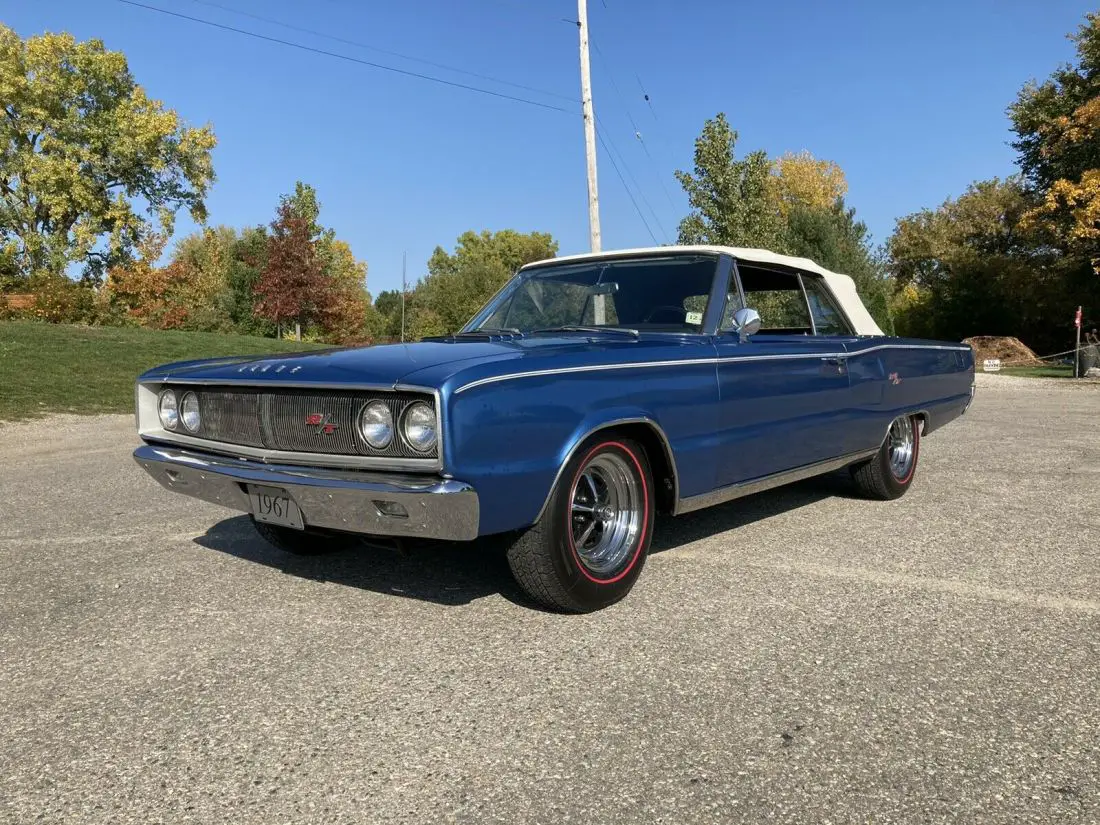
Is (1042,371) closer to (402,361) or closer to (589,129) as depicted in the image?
(589,129)

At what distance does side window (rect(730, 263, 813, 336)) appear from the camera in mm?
5078

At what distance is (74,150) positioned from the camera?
119 feet

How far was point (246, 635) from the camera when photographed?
314 cm

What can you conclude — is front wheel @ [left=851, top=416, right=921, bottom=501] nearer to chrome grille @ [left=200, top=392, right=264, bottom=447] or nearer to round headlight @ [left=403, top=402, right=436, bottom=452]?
round headlight @ [left=403, top=402, right=436, bottom=452]

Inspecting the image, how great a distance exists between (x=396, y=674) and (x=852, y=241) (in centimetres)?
4084

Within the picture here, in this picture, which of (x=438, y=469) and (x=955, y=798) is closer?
(x=955, y=798)

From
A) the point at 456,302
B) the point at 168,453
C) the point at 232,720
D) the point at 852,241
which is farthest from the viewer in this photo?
the point at 456,302

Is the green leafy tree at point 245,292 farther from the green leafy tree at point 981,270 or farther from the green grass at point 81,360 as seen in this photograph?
the green leafy tree at point 981,270

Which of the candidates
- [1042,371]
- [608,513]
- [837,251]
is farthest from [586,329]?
[837,251]

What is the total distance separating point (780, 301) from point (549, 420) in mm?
2896

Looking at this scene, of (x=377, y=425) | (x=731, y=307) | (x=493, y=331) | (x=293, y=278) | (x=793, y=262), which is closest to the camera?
(x=377, y=425)

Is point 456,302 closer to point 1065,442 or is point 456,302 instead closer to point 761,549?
point 1065,442

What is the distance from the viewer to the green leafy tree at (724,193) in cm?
2173

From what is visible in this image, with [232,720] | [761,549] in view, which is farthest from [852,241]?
[232,720]
